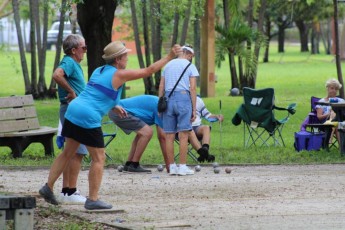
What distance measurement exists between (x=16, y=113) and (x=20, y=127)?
23 centimetres

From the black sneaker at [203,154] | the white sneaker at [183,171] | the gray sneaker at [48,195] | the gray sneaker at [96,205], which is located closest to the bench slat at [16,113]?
the black sneaker at [203,154]

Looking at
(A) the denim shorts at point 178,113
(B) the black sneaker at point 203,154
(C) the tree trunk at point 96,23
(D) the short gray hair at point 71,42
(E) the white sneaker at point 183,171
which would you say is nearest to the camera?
(D) the short gray hair at point 71,42

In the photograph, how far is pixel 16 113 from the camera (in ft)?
53.3

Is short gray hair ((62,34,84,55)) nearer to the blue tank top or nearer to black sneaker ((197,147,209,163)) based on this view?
the blue tank top

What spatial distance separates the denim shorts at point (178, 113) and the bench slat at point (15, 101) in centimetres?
310

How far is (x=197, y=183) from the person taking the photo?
13094 mm

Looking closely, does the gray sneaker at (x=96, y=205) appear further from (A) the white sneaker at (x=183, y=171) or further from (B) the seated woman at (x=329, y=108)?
(B) the seated woman at (x=329, y=108)

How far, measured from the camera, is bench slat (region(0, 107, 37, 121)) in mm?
16062

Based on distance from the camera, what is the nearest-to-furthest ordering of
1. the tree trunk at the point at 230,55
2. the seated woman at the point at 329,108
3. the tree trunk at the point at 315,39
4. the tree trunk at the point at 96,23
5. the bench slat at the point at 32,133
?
the bench slat at the point at 32,133 < the seated woman at the point at 329,108 < the tree trunk at the point at 96,23 < the tree trunk at the point at 230,55 < the tree trunk at the point at 315,39

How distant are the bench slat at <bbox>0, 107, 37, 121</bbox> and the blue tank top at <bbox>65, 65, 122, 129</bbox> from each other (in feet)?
18.0

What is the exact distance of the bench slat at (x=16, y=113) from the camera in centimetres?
1606

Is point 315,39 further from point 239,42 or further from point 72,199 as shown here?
point 72,199

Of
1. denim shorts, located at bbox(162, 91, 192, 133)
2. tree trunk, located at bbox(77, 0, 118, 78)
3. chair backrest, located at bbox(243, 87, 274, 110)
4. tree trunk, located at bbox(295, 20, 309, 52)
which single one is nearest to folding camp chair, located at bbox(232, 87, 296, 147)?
chair backrest, located at bbox(243, 87, 274, 110)

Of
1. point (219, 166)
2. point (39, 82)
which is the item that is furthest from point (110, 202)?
point (39, 82)
